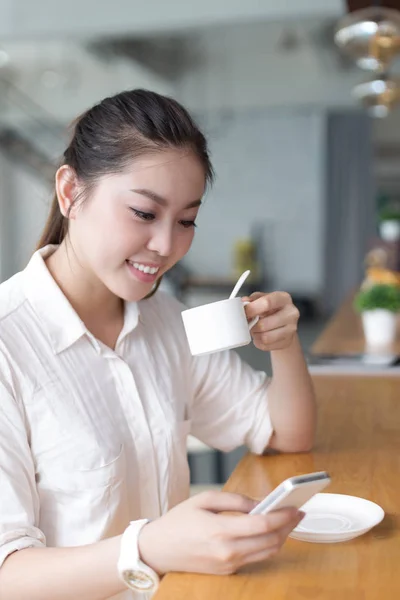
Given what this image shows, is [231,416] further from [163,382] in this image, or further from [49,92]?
[49,92]

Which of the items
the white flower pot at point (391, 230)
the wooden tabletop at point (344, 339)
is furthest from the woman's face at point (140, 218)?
the white flower pot at point (391, 230)

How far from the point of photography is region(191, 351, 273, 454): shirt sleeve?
193 centimetres

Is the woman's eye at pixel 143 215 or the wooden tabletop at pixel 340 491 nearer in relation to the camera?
the wooden tabletop at pixel 340 491

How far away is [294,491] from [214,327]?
1.41 feet

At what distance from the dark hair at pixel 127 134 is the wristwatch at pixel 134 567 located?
2.24 feet

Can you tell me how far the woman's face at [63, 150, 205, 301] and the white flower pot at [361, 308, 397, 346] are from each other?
2.15 meters

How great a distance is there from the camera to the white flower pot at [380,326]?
11.7 feet

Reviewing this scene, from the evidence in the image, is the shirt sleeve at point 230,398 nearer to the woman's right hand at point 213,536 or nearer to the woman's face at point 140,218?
the woman's face at point 140,218

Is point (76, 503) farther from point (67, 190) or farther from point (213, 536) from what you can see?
point (67, 190)

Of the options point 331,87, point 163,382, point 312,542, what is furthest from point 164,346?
point 331,87

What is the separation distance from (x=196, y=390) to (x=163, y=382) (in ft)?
0.60

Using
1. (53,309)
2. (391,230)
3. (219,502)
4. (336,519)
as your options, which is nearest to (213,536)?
(219,502)

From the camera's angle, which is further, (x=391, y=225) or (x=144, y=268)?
(x=391, y=225)

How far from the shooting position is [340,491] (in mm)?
1618
